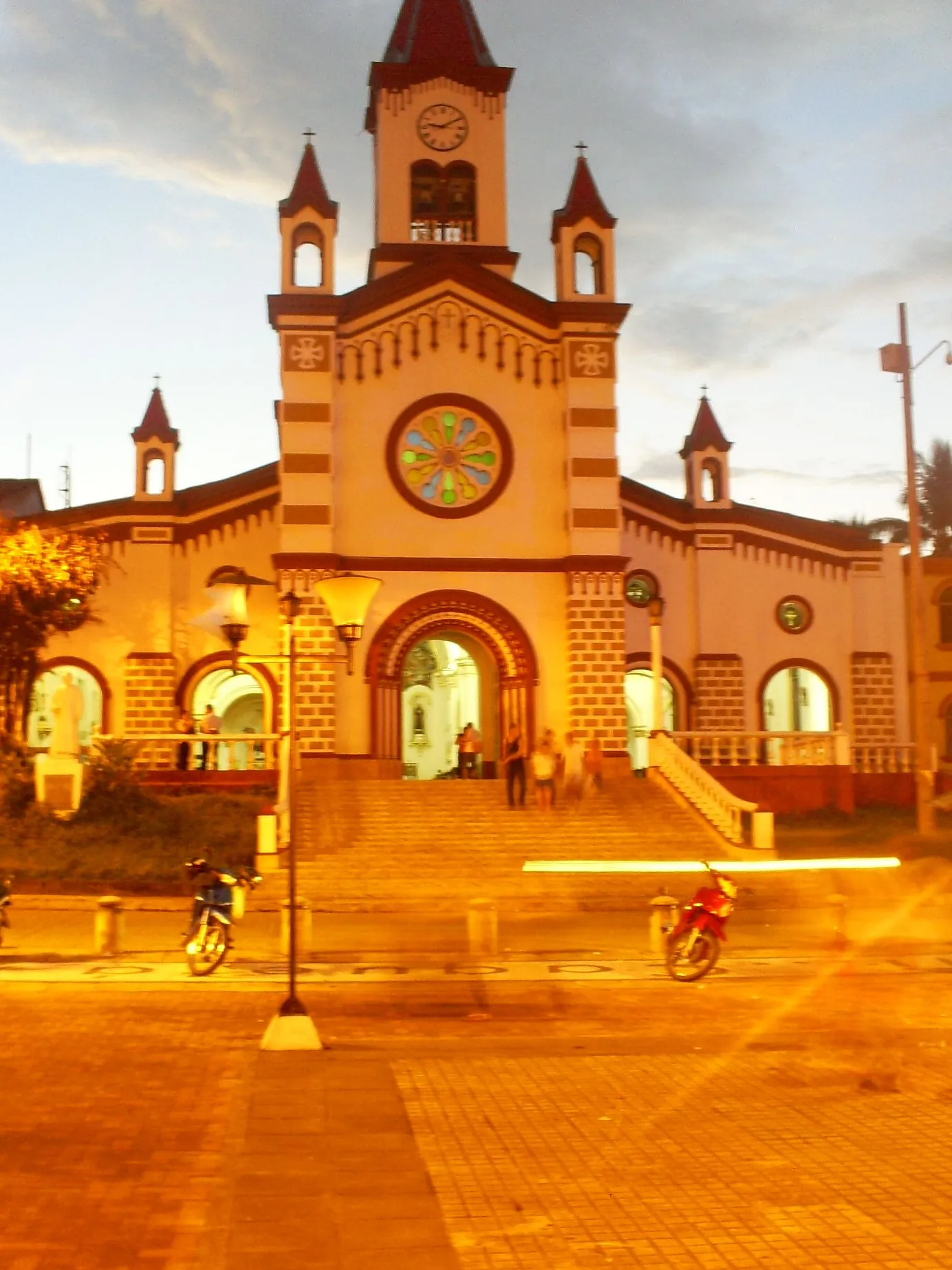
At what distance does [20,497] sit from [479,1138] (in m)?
42.9

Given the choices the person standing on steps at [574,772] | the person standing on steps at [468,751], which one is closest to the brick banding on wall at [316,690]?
the person standing on steps at [468,751]

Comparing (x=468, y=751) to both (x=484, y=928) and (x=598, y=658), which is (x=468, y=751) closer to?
(x=598, y=658)

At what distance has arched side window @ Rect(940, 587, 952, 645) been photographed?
142 feet

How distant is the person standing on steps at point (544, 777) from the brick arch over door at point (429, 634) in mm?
4624

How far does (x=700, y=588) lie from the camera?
118 ft

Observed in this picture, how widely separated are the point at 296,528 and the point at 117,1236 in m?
26.3

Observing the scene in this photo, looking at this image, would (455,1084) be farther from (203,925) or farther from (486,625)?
(486,625)

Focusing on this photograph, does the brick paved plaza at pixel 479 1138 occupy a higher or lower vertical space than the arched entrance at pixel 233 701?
lower

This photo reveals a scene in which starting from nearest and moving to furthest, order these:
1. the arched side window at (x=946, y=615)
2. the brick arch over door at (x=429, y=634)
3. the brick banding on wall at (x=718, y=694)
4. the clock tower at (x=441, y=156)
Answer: the brick arch over door at (x=429, y=634) < the brick banding on wall at (x=718, y=694) < the clock tower at (x=441, y=156) < the arched side window at (x=946, y=615)

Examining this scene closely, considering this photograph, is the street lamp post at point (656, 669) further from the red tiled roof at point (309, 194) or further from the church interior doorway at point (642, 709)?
the red tiled roof at point (309, 194)

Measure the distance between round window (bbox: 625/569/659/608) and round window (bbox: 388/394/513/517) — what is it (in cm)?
459

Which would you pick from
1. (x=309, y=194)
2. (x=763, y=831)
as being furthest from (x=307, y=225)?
(x=763, y=831)

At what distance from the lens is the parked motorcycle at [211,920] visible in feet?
50.2

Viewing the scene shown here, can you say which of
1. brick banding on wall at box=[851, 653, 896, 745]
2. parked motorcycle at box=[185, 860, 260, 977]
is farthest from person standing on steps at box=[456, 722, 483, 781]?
parked motorcycle at box=[185, 860, 260, 977]
